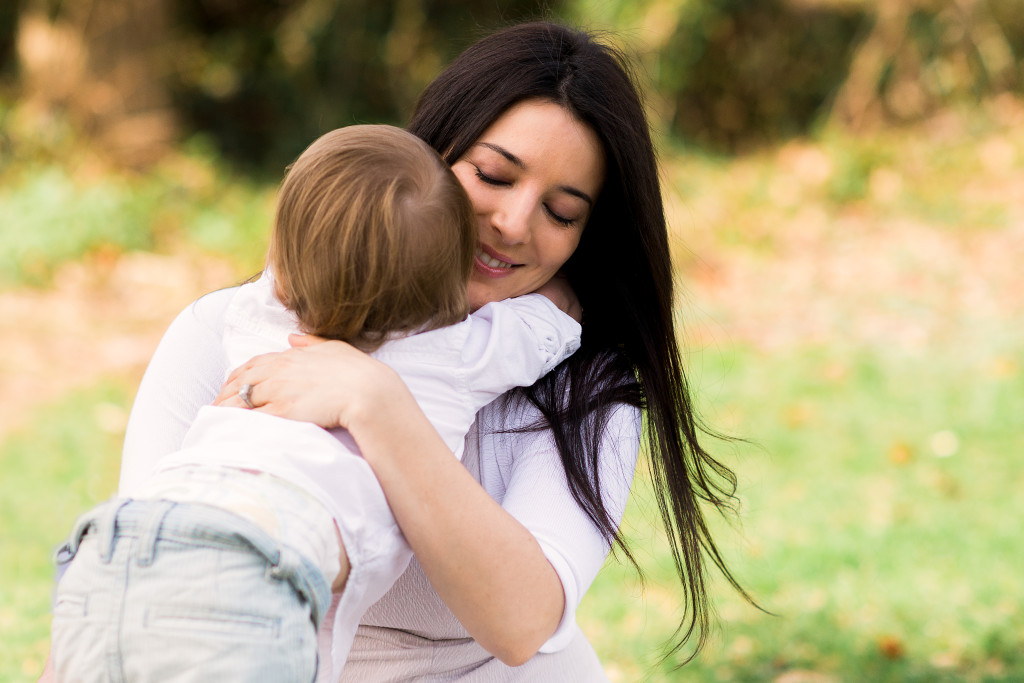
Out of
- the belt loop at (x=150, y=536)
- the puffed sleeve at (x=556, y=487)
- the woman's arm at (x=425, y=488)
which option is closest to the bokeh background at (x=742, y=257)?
the puffed sleeve at (x=556, y=487)

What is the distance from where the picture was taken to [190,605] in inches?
49.7

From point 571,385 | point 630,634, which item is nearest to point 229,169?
point 630,634

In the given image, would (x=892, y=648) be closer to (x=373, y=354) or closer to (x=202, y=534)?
(x=373, y=354)

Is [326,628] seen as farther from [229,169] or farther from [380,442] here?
[229,169]

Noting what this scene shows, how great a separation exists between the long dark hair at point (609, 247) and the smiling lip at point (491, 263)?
7.4 inches

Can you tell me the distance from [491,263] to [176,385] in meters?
0.59

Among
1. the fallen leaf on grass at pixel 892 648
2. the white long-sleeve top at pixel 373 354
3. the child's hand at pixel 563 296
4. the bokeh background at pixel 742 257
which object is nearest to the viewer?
the white long-sleeve top at pixel 373 354

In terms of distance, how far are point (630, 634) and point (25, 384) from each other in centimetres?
405

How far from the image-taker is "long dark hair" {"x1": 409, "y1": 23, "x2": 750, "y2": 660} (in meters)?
1.88

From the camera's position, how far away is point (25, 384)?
598cm

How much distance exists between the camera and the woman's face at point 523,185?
1.84 metres

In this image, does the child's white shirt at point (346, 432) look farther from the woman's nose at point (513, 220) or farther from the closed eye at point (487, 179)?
the closed eye at point (487, 179)

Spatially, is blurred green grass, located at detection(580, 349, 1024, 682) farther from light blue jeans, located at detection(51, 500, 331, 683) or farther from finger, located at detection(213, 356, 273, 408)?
light blue jeans, located at detection(51, 500, 331, 683)

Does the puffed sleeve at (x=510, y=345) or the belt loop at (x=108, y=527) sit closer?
the belt loop at (x=108, y=527)
